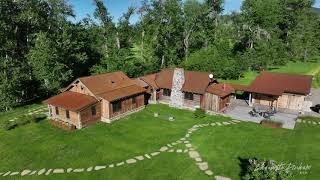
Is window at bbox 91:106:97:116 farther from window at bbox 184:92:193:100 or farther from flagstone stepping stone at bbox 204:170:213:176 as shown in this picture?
flagstone stepping stone at bbox 204:170:213:176

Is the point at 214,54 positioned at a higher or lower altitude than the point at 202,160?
higher

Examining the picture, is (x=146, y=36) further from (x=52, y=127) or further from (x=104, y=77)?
(x=52, y=127)

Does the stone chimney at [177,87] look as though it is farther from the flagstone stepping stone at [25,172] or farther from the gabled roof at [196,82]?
the flagstone stepping stone at [25,172]

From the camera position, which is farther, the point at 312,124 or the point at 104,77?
the point at 104,77

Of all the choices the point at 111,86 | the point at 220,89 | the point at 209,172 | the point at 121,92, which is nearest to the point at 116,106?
the point at 121,92

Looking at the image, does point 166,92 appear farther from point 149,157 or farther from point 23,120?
point 23,120

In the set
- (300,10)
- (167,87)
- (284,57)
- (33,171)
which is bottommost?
(33,171)

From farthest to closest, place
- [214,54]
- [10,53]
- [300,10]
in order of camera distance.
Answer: [300,10] → [214,54] → [10,53]

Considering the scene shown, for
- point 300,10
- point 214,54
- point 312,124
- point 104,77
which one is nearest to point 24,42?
point 104,77
